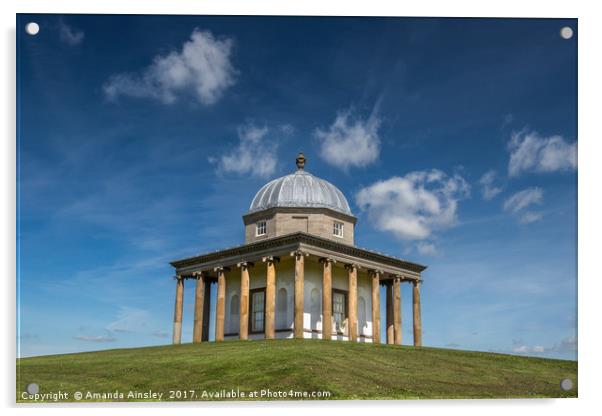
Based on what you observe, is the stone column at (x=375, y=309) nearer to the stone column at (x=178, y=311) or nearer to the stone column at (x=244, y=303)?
the stone column at (x=244, y=303)

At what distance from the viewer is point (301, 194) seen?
139 ft

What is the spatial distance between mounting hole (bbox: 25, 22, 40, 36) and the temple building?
19.5 metres

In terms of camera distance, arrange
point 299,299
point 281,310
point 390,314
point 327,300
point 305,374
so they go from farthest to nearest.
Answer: point 390,314 < point 281,310 < point 327,300 < point 299,299 < point 305,374

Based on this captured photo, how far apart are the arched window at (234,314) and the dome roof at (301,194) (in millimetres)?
5824

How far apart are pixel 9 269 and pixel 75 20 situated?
7.49 metres

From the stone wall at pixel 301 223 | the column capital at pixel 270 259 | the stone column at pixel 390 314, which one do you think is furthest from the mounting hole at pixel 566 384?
the stone column at pixel 390 314

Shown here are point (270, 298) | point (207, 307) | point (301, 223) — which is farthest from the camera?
point (207, 307)

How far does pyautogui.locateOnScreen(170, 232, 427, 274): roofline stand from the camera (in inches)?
1442

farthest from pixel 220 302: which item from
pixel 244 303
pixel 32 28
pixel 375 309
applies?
pixel 32 28

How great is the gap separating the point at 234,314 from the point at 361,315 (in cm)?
810

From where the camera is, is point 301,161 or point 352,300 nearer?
point 352,300

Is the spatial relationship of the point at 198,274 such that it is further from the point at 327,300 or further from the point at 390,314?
the point at 390,314

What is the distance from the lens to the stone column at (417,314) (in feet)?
143

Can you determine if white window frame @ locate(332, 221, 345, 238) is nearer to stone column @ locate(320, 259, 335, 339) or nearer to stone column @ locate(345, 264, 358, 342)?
stone column @ locate(345, 264, 358, 342)
